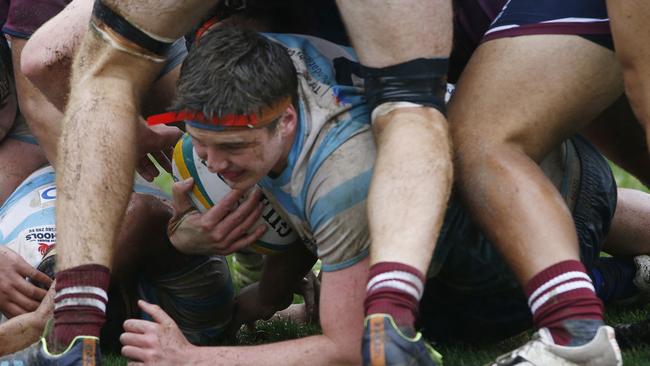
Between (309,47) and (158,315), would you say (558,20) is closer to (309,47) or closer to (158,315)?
(309,47)

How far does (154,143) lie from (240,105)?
3.89 feet

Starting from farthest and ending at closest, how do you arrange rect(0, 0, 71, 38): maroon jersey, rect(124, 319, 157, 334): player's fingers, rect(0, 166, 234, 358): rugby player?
rect(0, 0, 71, 38): maroon jersey < rect(0, 166, 234, 358): rugby player < rect(124, 319, 157, 334): player's fingers

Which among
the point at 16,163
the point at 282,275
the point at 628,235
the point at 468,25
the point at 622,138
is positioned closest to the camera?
the point at 468,25

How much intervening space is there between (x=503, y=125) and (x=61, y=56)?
5.98 feet

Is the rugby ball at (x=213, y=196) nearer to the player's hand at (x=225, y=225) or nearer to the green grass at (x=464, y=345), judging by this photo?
the player's hand at (x=225, y=225)

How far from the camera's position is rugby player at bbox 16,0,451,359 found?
3.84 meters

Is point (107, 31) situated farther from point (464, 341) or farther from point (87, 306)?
point (464, 341)

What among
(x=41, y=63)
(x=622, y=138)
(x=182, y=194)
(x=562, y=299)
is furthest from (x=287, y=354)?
(x=622, y=138)

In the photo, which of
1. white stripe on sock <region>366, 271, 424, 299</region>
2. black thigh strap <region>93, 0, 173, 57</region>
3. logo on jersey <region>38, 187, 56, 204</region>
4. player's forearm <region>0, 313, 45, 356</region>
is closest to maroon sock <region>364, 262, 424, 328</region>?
white stripe on sock <region>366, 271, 424, 299</region>

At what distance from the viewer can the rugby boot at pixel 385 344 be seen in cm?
361

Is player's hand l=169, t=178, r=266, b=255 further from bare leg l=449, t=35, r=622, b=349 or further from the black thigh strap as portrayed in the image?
bare leg l=449, t=35, r=622, b=349

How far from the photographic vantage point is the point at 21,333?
15.3ft

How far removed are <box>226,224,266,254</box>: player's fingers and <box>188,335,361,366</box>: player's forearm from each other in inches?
22.8

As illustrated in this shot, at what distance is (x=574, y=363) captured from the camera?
12.6 feet
